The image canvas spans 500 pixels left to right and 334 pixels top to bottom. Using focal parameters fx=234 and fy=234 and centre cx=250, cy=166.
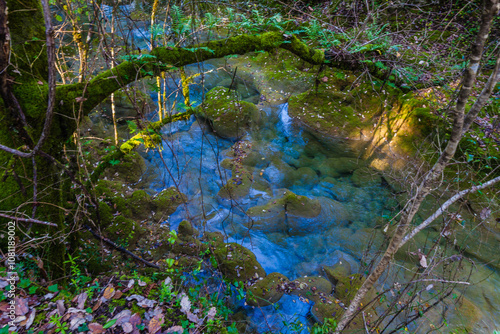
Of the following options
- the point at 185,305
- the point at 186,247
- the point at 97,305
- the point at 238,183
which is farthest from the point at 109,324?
the point at 238,183

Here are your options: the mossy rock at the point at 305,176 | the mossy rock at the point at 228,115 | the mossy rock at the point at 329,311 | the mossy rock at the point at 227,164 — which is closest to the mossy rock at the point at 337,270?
the mossy rock at the point at 329,311

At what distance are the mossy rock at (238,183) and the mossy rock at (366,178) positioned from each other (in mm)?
3441

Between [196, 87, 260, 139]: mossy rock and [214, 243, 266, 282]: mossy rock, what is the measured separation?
5.00 meters

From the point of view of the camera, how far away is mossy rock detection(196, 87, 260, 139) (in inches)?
356

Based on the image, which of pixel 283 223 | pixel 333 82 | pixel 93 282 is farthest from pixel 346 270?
pixel 333 82

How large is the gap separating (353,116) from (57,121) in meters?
8.84

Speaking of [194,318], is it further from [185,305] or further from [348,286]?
[348,286]

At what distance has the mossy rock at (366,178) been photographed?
750 cm

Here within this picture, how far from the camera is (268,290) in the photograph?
4.72 metres

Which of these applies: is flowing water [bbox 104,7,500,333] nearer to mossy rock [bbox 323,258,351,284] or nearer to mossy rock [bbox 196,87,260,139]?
mossy rock [bbox 323,258,351,284]

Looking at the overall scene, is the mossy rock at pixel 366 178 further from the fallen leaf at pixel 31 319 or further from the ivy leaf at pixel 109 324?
the fallen leaf at pixel 31 319

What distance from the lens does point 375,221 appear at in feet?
21.4

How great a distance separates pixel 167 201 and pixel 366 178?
20.2 feet

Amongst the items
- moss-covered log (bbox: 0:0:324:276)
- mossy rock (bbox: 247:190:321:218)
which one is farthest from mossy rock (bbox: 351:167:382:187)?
moss-covered log (bbox: 0:0:324:276)
